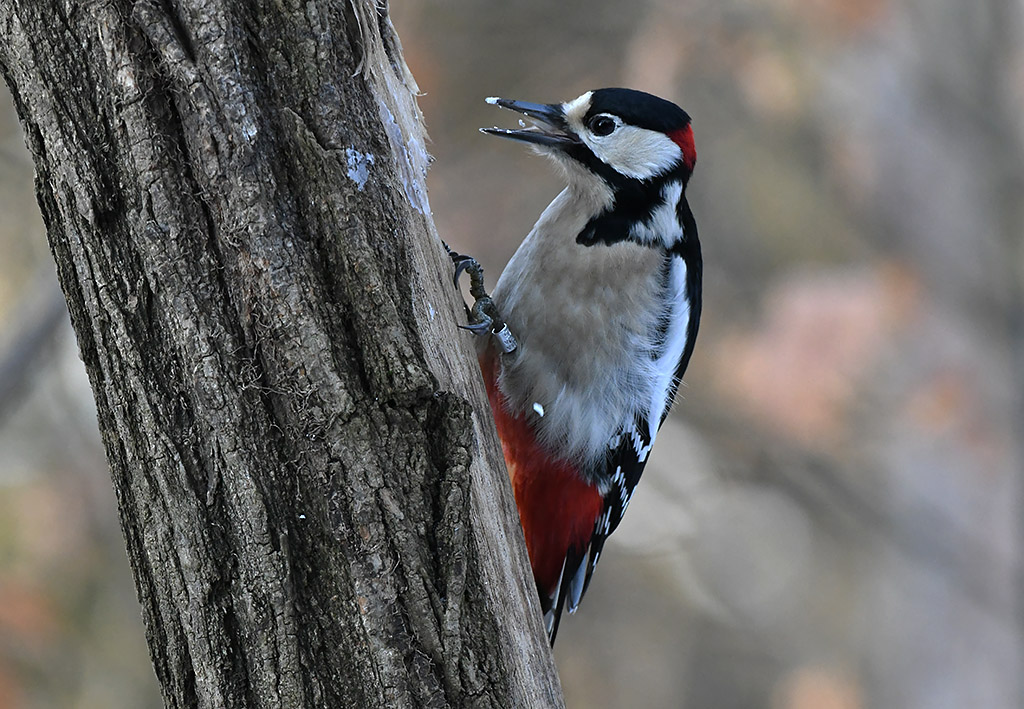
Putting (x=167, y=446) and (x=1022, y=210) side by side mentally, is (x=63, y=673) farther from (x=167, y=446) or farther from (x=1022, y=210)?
(x=1022, y=210)

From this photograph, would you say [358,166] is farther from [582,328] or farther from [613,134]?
[613,134]

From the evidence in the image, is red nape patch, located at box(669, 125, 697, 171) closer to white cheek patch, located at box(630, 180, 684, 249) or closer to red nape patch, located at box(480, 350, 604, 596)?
white cheek patch, located at box(630, 180, 684, 249)

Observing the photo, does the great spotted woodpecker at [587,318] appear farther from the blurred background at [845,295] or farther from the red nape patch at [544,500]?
the blurred background at [845,295]

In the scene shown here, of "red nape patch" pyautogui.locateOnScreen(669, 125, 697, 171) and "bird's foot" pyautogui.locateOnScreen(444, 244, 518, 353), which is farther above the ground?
"red nape patch" pyautogui.locateOnScreen(669, 125, 697, 171)

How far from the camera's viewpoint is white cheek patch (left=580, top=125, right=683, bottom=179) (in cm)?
252

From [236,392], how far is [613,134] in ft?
4.82

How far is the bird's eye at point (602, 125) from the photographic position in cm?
254

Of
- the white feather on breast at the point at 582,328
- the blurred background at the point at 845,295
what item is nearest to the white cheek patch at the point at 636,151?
the white feather on breast at the point at 582,328

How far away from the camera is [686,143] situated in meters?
2.62

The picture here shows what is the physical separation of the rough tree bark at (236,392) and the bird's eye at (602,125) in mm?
1248

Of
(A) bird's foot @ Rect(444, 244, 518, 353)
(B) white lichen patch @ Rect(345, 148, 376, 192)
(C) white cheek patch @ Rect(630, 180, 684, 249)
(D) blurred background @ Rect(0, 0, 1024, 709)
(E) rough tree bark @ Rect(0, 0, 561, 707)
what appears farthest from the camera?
(D) blurred background @ Rect(0, 0, 1024, 709)

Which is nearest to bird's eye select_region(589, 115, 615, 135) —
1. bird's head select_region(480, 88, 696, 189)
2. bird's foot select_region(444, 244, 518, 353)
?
bird's head select_region(480, 88, 696, 189)

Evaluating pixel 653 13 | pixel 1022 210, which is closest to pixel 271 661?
pixel 653 13

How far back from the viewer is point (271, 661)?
1317 millimetres
